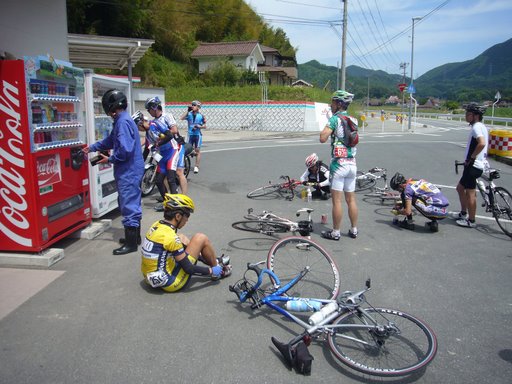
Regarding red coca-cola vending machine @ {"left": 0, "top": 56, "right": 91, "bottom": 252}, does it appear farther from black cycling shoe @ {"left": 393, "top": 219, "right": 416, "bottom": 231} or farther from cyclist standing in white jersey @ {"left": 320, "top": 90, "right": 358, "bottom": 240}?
black cycling shoe @ {"left": 393, "top": 219, "right": 416, "bottom": 231}

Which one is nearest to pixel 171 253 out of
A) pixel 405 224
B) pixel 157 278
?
pixel 157 278

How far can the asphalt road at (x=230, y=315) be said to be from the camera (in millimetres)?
2998

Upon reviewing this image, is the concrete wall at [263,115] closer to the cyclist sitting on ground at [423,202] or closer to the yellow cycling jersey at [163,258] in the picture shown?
the cyclist sitting on ground at [423,202]

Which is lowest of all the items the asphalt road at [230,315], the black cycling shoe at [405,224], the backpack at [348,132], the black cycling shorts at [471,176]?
the asphalt road at [230,315]

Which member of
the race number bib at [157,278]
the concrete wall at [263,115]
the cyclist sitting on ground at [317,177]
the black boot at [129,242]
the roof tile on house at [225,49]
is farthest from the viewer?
the roof tile on house at [225,49]

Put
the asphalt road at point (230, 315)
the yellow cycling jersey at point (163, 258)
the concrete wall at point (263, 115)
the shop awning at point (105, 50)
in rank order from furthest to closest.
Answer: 1. the concrete wall at point (263, 115)
2. the shop awning at point (105, 50)
3. the yellow cycling jersey at point (163, 258)
4. the asphalt road at point (230, 315)

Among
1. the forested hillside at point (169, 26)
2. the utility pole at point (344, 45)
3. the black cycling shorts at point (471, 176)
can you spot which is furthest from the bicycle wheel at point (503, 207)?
Result: the forested hillside at point (169, 26)

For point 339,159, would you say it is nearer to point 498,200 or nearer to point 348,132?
point 348,132

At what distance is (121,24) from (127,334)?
35.1 meters

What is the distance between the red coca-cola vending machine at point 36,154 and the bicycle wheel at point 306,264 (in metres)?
2.83

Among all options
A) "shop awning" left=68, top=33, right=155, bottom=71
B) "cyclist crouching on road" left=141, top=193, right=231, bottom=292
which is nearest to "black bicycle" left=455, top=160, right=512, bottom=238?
"cyclist crouching on road" left=141, top=193, right=231, bottom=292

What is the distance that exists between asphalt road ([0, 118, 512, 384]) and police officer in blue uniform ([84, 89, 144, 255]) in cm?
41

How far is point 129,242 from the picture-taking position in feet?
17.5

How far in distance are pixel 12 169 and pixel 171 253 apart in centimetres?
223
